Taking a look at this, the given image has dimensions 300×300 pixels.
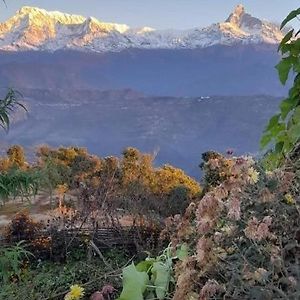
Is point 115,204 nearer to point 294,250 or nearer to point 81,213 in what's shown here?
point 81,213

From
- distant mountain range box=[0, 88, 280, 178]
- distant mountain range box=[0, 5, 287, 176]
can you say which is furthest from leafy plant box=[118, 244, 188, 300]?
distant mountain range box=[0, 88, 280, 178]

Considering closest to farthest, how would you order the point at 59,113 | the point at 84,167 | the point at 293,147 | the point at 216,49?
the point at 293,147 < the point at 84,167 < the point at 59,113 < the point at 216,49

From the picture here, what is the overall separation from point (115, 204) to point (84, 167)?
196 inches

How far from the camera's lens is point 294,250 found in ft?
2.42

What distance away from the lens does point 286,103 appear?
1.09 metres

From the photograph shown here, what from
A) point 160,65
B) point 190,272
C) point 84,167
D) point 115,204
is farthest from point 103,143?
point 160,65

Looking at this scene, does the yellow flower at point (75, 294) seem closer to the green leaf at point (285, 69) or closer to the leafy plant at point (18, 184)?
the green leaf at point (285, 69)

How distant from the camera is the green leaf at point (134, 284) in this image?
903mm

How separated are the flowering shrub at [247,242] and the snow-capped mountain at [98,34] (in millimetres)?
96236

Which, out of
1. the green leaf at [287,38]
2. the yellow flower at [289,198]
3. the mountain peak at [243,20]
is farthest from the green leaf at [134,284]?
the mountain peak at [243,20]

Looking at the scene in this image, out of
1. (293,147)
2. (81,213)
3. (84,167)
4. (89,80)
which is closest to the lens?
(293,147)

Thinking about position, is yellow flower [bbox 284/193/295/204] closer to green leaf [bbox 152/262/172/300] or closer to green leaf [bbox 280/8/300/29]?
green leaf [bbox 152/262/172/300]

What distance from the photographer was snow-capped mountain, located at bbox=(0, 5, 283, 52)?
9988 centimetres

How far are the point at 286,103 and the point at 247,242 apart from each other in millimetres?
410
